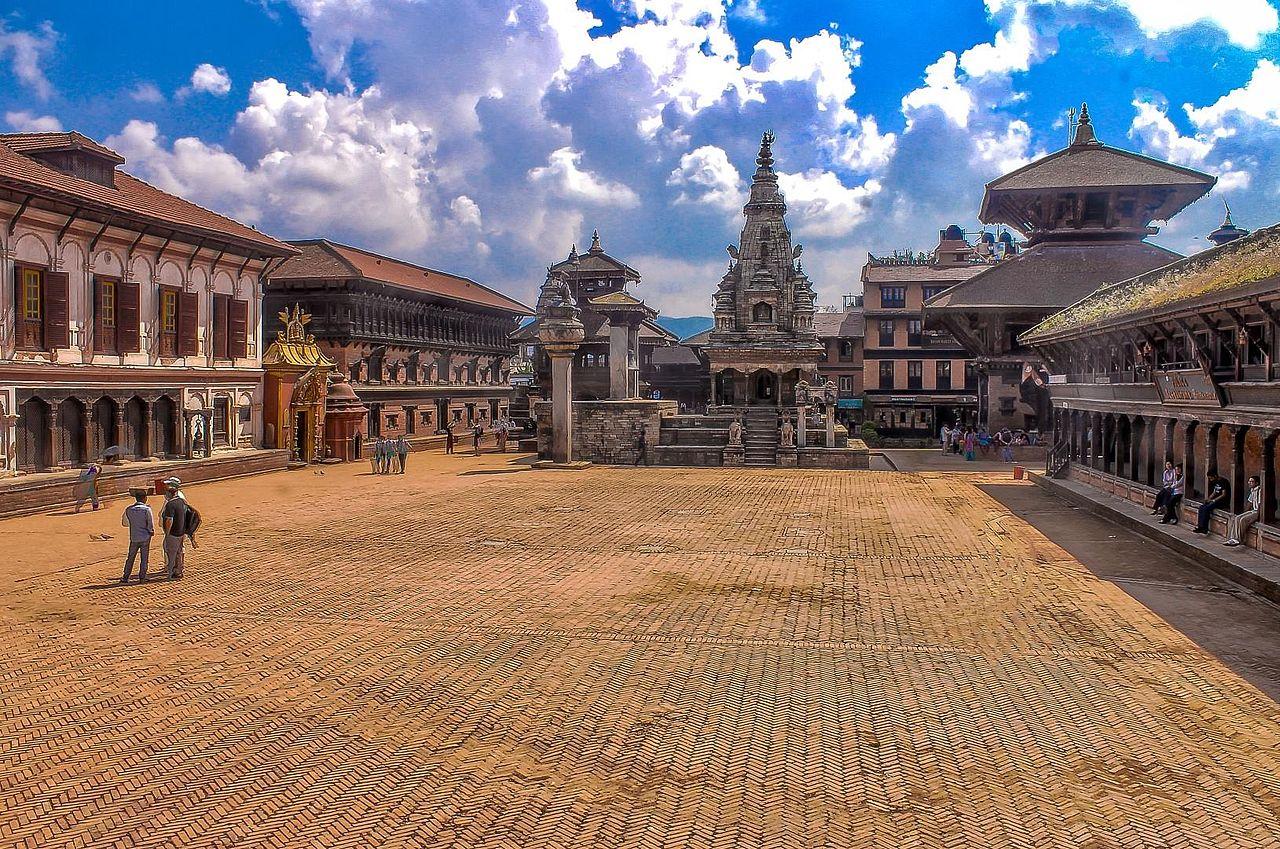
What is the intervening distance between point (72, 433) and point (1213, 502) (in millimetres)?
29903

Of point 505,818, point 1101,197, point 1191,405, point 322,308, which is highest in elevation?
point 1101,197

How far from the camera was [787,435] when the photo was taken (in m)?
39.9

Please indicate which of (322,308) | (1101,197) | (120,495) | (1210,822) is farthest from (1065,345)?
(322,308)

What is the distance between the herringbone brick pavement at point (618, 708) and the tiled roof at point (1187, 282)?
5.92m

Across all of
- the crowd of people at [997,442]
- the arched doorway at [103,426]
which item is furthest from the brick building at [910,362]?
the arched doorway at [103,426]

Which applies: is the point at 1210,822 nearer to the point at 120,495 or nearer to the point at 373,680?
the point at 373,680

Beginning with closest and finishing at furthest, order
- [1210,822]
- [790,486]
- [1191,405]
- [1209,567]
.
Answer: [1210,822]
[1209,567]
[1191,405]
[790,486]

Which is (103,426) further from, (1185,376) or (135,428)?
(1185,376)

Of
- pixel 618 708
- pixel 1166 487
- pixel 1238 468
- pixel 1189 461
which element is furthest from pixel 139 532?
pixel 1189 461

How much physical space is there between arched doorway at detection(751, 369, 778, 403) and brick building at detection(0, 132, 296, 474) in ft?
97.3

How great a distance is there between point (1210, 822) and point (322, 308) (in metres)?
47.9

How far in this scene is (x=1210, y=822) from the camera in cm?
697

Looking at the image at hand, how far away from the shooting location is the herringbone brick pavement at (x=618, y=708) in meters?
7.04

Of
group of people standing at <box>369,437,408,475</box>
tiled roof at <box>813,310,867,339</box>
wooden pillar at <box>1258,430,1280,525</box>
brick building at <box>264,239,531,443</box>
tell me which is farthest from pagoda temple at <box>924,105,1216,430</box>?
brick building at <box>264,239,531,443</box>
